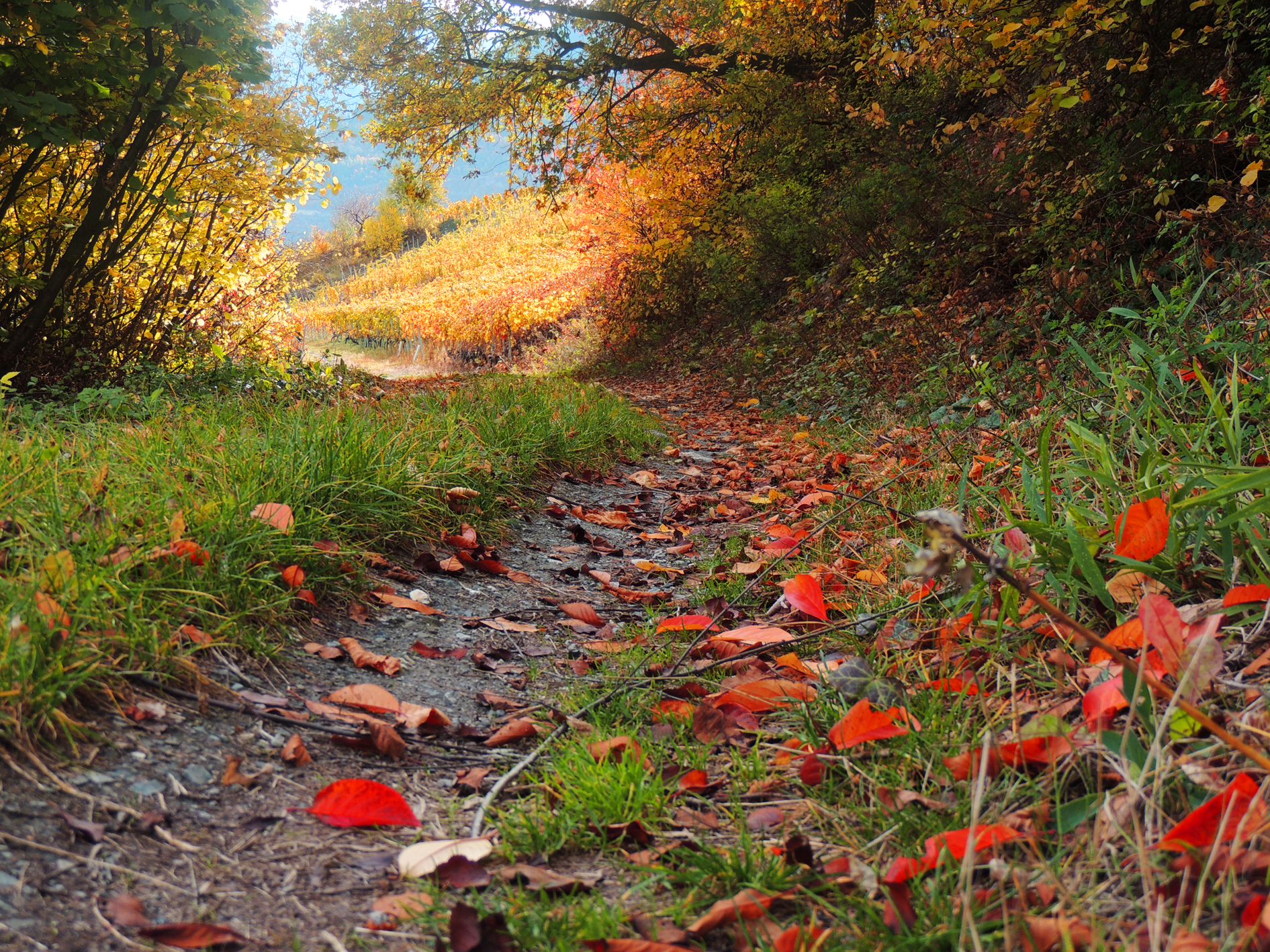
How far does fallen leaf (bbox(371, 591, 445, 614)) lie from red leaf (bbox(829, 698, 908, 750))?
1.27 meters

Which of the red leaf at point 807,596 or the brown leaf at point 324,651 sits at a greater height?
the brown leaf at point 324,651

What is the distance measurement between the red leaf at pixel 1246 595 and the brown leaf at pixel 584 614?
1531 mm

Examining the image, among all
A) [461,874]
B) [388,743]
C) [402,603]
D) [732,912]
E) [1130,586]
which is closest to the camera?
[732,912]

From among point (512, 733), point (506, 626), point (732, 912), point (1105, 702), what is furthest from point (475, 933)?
point (506, 626)

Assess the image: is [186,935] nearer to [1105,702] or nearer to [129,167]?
[1105,702]

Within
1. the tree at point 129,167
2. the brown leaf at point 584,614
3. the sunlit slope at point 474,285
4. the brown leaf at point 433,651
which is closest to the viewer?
the brown leaf at point 433,651

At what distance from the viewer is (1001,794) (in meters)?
1.21

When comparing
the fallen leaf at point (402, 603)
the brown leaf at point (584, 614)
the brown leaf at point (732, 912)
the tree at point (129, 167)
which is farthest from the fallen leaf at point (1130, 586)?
the tree at point (129, 167)

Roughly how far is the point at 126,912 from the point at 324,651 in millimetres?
906

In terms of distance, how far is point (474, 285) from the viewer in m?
23.2

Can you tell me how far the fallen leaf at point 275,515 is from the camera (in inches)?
81.5

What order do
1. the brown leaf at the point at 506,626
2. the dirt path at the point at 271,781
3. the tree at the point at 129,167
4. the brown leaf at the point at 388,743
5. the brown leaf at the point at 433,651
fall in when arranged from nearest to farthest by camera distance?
the dirt path at the point at 271,781 < the brown leaf at the point at 388,743 < the brown leaf at the point at 433,651 < the brown leaf at the point at 506,626 < the tree at the point at 129,167

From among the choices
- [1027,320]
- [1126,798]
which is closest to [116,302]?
[1027,320]

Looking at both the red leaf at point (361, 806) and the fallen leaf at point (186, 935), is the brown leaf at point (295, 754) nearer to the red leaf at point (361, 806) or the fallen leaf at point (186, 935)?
the red leaf at point (361, 806)
